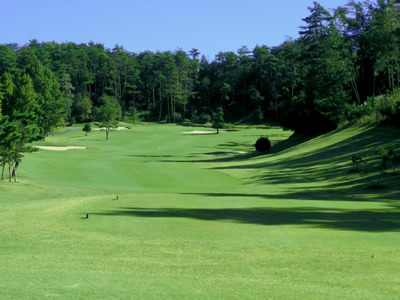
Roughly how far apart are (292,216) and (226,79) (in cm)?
13487

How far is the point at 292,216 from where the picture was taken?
14992 millimetres

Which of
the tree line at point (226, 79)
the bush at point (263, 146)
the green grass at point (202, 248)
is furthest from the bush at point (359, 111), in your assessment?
the green grass at point (202, 248)

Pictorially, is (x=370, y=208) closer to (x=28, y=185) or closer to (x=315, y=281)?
(x=315, y=281)

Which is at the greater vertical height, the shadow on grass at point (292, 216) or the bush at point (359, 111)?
the bush at point (359, 111)

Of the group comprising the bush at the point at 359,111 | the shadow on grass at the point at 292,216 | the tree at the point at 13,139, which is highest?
the bush at the point at 359,111

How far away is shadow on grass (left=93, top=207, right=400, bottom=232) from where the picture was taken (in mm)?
13344

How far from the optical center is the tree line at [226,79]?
5859 centimetres

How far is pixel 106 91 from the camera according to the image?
149875 mm

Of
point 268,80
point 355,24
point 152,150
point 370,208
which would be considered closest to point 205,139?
point 152,150

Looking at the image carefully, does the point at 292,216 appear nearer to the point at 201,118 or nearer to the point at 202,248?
the point at 202,248

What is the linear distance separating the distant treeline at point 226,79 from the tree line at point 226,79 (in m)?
0.19

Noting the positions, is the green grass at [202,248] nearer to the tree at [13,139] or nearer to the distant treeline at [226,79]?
the tree at [13,139]

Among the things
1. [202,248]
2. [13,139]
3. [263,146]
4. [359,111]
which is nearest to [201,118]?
[263,146]

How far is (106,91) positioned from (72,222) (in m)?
140
